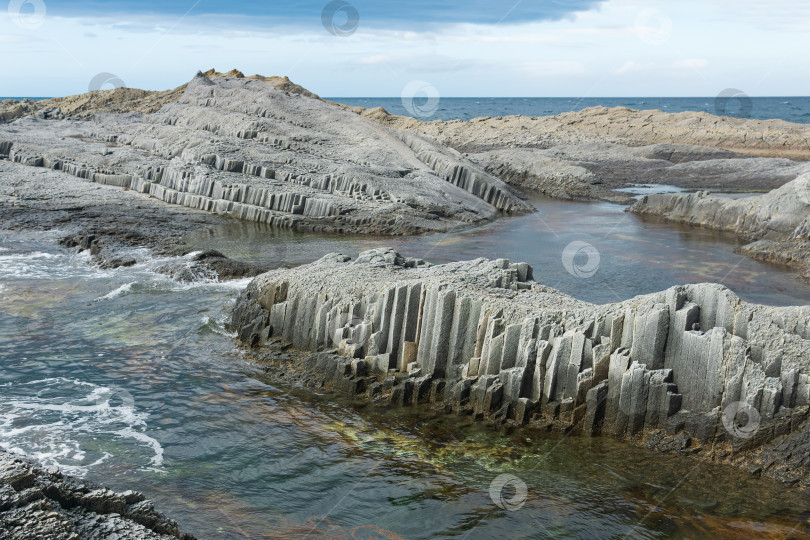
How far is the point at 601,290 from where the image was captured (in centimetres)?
2259

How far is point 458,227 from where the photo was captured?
3338 centimetres

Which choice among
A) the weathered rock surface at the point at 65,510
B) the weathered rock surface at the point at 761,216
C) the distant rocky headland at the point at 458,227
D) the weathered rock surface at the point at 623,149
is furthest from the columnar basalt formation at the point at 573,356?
the weathered rock surface at the point at 623,149

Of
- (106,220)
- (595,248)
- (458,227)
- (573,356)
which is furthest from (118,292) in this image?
(595,248)

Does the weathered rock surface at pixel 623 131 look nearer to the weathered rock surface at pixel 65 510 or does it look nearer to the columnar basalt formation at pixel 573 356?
the columnar basalt formation at pixel 573 356

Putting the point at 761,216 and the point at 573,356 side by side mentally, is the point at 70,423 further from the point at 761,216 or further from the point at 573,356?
the point at 761,216

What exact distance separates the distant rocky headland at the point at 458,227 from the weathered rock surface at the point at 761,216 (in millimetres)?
100

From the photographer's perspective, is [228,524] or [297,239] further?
[297,239]

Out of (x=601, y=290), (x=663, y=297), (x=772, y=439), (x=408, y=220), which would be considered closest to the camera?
(x=772, y=439)

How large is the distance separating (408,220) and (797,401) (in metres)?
22.0

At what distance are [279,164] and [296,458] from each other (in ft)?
89.4

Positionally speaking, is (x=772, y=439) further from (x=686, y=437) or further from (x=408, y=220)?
(x=408, y=220)

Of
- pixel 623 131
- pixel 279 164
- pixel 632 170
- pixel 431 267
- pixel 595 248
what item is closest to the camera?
pixel 431 267

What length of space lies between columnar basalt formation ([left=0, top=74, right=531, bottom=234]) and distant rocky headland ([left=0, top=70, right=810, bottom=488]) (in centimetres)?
14

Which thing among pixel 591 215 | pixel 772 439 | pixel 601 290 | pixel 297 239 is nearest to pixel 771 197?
pixel 591 215
